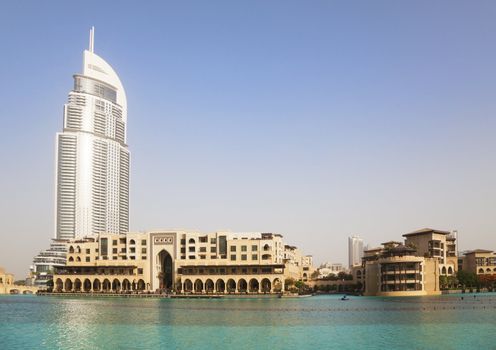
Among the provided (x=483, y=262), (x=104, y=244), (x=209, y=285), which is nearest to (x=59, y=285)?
(x=104, y=244)

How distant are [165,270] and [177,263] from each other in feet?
28.0

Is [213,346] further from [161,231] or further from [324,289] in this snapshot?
[324,289]

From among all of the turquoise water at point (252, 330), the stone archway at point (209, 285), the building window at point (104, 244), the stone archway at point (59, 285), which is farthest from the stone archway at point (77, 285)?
the turquoise water at point (252, 330)

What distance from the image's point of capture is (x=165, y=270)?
500 ft

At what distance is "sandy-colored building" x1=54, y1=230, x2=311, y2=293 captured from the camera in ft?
464

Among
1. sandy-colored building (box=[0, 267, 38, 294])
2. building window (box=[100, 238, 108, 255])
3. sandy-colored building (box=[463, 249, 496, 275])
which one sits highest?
building window (box=[100, 238, 108, 255])

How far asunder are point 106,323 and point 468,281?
11482 centimetres

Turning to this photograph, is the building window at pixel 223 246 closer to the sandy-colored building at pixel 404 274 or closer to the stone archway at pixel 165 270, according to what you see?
the stone archway at pixel 165 270

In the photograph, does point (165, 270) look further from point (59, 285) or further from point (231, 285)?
point (59, 285)

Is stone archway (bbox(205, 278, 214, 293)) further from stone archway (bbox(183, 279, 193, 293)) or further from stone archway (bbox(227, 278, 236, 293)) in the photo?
stone archway (bbox(227, 278, 236, 293))

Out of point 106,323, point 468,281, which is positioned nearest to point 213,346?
point 106,323

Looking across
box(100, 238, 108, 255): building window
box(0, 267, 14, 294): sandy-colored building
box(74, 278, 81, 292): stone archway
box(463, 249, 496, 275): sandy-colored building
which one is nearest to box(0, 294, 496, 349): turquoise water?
box(74, 278, 81, 292): stone archway

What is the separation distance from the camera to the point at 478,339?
51.8 metres

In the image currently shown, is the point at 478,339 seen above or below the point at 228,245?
below
